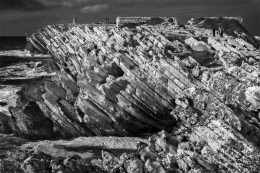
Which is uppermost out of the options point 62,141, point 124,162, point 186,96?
point 186,96

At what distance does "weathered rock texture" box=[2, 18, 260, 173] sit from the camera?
19.4 m

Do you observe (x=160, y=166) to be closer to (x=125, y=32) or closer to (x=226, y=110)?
(x=226, y=110)

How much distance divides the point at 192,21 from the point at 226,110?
5565 cm

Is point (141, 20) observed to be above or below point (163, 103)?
above

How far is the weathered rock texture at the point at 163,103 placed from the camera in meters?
19.4

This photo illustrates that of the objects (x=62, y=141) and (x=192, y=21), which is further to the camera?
(x=192, y=21)

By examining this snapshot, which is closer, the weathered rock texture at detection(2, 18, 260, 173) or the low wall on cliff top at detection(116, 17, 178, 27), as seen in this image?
the weathered rock texture at detection(2, 18, 260, 173)

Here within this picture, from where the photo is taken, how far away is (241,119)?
2086 centimetres

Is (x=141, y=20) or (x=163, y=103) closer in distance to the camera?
(x=163, y=103)

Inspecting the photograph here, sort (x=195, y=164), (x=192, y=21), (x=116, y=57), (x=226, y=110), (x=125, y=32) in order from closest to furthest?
(x=195, y=164)
(x=226, y=110)
(x=116, y=57)
(x=125, y=32)
(x=192, y=21)

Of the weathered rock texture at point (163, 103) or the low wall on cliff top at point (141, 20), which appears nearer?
the weathered rock texture at point (163, 103)

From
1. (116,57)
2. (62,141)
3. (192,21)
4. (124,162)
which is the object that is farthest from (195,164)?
(192,21)

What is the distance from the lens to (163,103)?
3103cm

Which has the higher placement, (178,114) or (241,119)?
(241,119)
